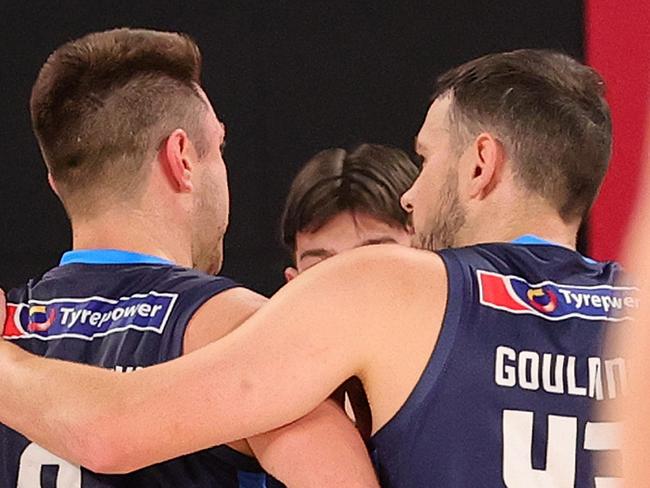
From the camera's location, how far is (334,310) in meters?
1.75

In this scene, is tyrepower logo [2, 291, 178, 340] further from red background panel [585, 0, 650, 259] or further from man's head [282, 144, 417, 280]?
red background panel [585, 0, 650, 259]

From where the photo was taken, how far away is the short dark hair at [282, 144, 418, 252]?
3.27m

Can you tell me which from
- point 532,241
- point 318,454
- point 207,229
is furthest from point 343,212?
point 318,454

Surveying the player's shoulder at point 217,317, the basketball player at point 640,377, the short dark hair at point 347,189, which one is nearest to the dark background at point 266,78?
the short dark hair at point 347,189

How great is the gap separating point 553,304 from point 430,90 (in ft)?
7.50

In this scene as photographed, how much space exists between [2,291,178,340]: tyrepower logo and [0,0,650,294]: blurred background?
6.76 feet

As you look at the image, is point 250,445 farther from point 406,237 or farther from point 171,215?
point 406,237

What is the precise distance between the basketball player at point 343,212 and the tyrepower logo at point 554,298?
4.26 ft

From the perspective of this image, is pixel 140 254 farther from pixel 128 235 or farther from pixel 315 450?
pixel 315 450

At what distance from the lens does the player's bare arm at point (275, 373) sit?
173cm

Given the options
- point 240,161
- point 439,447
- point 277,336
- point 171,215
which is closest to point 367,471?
point 439,447

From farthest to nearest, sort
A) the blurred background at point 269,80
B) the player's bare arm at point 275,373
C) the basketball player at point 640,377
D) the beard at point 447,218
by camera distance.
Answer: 1. the blurred background at point 269,80
2. the beard at point 447,218
3. the player's bare arm at point 275,373
4. the basketball player at point 640,377

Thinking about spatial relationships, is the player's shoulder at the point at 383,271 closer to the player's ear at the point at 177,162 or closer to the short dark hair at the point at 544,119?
the short dark hair at the point at 544,119

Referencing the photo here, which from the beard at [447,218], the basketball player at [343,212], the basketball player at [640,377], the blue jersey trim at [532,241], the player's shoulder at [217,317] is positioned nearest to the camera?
the basketball player at [640,377]
